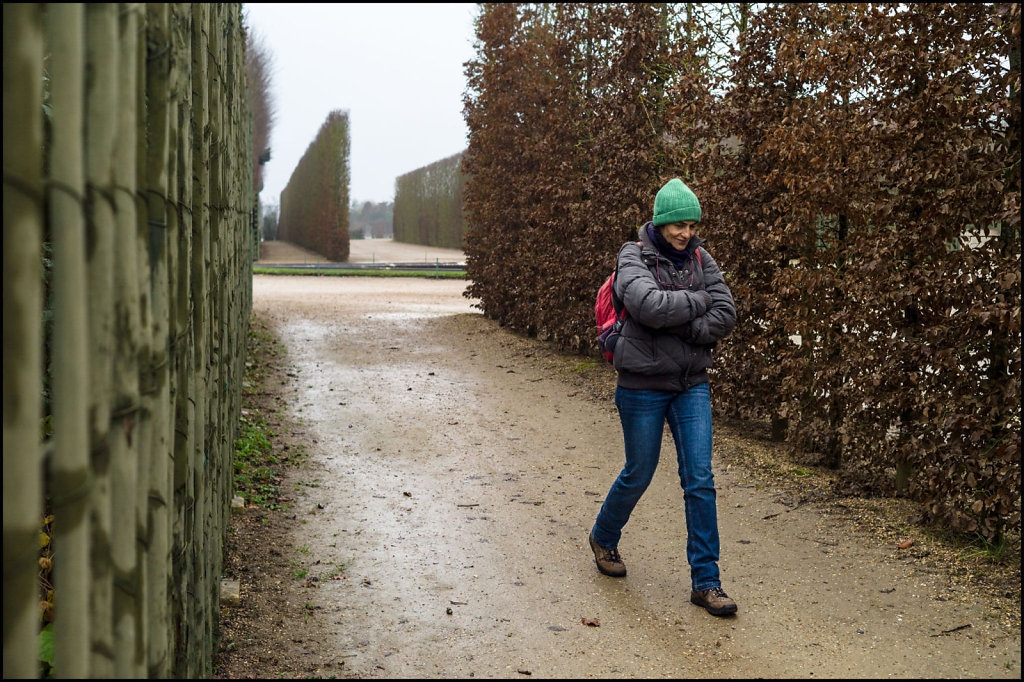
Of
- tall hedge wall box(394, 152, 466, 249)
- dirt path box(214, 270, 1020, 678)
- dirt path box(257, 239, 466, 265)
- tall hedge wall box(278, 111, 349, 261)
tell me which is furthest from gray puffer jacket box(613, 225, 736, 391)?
tall hedge wall box(394, 152, 466, 249)

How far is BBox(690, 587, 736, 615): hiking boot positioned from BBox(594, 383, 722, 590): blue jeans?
1.1 inches

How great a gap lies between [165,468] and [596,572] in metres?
3.00

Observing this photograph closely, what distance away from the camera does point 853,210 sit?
18.3 ft

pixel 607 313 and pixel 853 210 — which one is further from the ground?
pixel 853 210

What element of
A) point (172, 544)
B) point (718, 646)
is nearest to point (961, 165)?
point (718, 646)

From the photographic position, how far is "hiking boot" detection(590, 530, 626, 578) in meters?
4.63

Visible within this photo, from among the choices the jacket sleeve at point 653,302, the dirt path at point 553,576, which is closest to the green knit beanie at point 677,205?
the jacket sleeve at point 653,302

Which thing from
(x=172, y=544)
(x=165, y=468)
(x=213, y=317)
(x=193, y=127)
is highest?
(x=193, y=127)

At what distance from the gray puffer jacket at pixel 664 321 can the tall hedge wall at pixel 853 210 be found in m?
1.31

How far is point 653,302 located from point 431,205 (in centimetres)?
4747

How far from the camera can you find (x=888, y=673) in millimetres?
3602

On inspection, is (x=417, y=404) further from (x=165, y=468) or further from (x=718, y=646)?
(x=165, y=468)

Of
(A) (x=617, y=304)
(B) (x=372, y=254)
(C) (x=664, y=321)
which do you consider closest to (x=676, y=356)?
(C) (x=664, y=321)

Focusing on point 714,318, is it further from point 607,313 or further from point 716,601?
point 716,601
